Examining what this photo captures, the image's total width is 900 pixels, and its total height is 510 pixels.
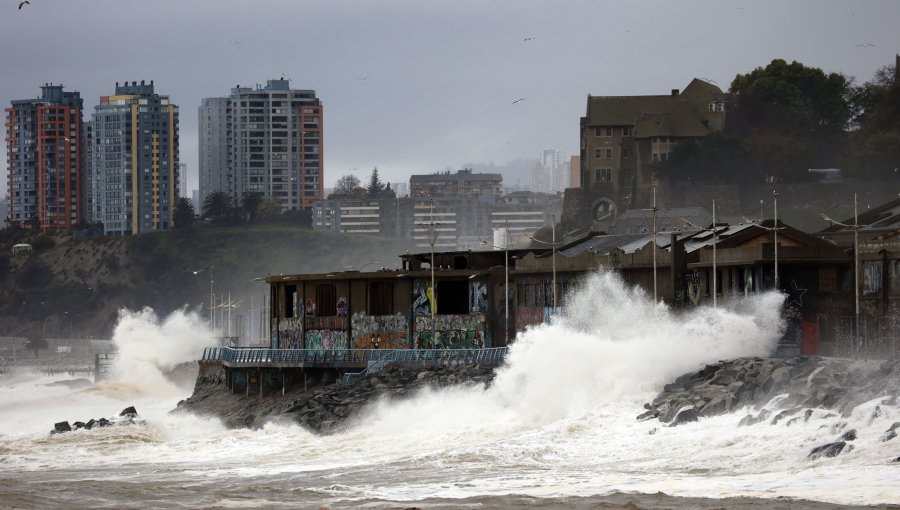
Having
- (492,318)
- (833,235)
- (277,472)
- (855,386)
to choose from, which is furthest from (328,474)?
(833,235)

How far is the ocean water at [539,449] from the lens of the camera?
29391 mm

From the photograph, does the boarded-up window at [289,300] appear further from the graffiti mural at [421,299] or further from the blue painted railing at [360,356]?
the graffiti mural at [421,299]

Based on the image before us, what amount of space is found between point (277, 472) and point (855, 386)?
598 inches

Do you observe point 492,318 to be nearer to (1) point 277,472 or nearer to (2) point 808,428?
(1) point 277,472

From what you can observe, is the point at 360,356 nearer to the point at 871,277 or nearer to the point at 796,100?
the point at 871,277

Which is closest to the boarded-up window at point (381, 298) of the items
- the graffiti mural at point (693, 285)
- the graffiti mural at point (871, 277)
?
the graffiti mural at point (693, 285)

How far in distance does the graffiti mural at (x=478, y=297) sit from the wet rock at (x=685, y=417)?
26.0 metres

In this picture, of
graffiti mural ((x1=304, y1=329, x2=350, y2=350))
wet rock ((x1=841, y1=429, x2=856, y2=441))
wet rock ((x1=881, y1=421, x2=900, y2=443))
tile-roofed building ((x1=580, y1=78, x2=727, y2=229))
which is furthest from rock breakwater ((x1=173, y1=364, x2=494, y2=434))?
tile-roofed building ((x1=580, y1=78, x2=727, y2=229))

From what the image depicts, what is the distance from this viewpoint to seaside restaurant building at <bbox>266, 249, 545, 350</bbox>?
6169 centimetres

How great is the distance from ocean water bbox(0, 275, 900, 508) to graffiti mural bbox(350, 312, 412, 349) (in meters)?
8.65

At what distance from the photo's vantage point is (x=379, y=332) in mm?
63094

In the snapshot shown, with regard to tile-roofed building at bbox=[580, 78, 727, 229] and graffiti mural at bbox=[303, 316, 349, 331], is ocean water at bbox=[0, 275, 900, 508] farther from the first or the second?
tile-roofed building at bbox=[580, 78, 727, 229]

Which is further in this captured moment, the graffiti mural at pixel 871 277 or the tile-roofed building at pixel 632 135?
the tile-roofed building at pixel 632 135

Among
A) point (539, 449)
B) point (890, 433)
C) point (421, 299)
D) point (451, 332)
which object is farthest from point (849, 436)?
point (421, 299)
